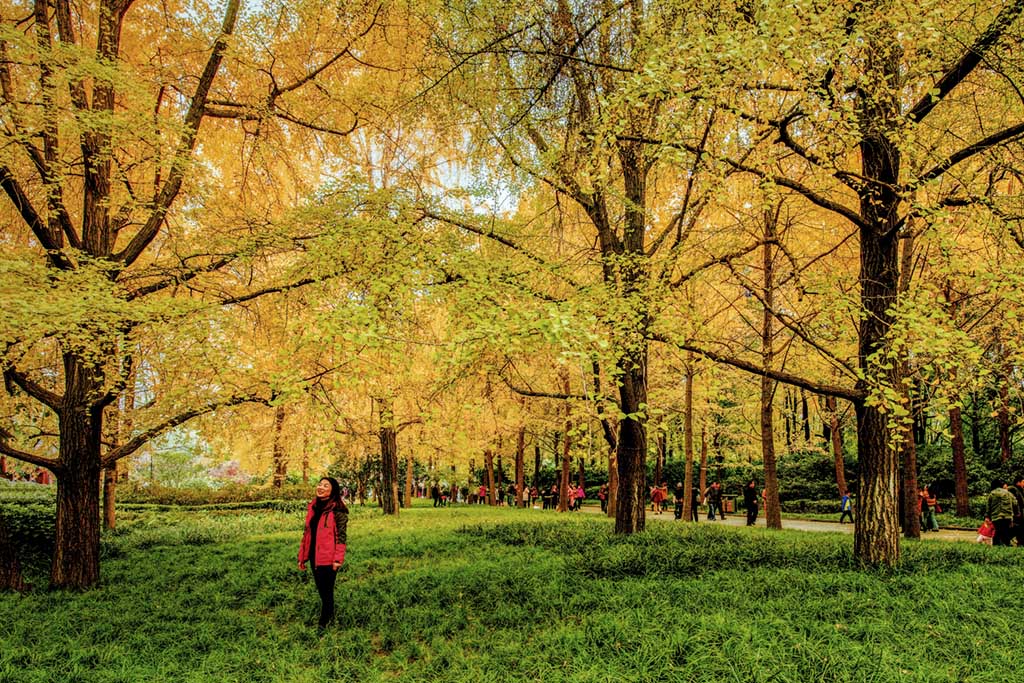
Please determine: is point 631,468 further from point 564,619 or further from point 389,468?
point 389,468

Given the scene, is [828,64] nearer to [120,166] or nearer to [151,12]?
[120,166]

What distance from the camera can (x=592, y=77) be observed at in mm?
6941

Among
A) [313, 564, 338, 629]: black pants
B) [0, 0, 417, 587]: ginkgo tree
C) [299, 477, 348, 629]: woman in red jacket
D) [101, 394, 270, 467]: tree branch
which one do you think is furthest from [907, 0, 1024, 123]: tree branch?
[101, 394, 270, 467]: tree branch

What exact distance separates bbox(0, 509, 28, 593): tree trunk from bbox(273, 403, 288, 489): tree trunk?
9764 mm

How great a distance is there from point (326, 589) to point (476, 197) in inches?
215

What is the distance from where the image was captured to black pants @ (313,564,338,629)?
6.18 meters

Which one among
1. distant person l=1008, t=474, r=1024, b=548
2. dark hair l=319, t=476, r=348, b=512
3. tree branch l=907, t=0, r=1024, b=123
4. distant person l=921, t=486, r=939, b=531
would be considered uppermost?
tree branch l=907, t=0, r=1024, b=123

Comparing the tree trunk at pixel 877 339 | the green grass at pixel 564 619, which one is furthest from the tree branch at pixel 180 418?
the tree trunk at pixel 877 339

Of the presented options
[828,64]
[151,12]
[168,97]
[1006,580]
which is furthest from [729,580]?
[151,12]

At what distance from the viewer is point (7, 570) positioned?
775 cm

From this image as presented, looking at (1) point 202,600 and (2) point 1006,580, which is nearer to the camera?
(2) point 1006,580

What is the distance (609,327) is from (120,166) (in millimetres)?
7521

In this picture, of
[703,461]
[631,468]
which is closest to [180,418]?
[631,468]

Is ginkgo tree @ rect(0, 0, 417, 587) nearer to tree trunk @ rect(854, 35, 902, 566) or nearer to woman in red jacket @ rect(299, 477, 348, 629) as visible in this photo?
woman in red jacket @ rect(299, 477, 348, 629)
